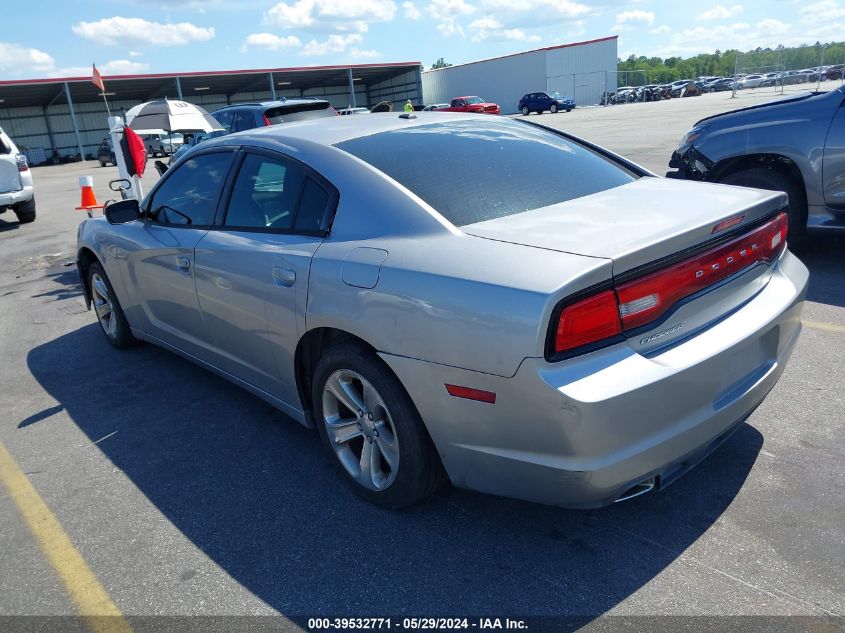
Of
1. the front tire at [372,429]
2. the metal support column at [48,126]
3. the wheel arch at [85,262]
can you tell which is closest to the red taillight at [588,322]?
A: the front tire at [372,429]

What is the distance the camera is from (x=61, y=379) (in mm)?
4707

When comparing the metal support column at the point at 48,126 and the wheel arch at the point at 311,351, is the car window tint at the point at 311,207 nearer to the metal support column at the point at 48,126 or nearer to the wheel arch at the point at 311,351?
the wheel arch at the point at 311,351

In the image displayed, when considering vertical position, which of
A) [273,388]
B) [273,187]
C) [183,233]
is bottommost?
[273,388]

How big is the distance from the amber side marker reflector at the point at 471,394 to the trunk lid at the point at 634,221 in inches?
21.4

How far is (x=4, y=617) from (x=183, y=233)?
2.11 m

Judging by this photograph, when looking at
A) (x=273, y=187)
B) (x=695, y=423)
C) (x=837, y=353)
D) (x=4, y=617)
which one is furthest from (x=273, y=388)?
(x=837, y=353)

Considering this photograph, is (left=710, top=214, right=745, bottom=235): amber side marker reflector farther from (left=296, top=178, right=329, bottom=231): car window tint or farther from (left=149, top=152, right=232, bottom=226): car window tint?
(left=149, top=152, right=232, bottom=226): car window tint

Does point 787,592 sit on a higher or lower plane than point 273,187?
lower

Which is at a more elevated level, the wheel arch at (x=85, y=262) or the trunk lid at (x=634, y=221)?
the trunk lid at (x=634, y=221)

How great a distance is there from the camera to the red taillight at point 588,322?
2.10m

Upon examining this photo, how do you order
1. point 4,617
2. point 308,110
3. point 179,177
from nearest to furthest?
point 4,617 < point 179,177 < point 308,110

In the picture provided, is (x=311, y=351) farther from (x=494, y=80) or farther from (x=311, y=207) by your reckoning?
(x=494, y=80)

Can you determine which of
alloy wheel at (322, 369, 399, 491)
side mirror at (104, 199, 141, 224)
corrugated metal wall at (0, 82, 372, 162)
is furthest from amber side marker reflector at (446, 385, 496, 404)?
corrugated metal wall at (0, 82, 372, 162)

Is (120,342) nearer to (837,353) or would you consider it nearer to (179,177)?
(179,177)
